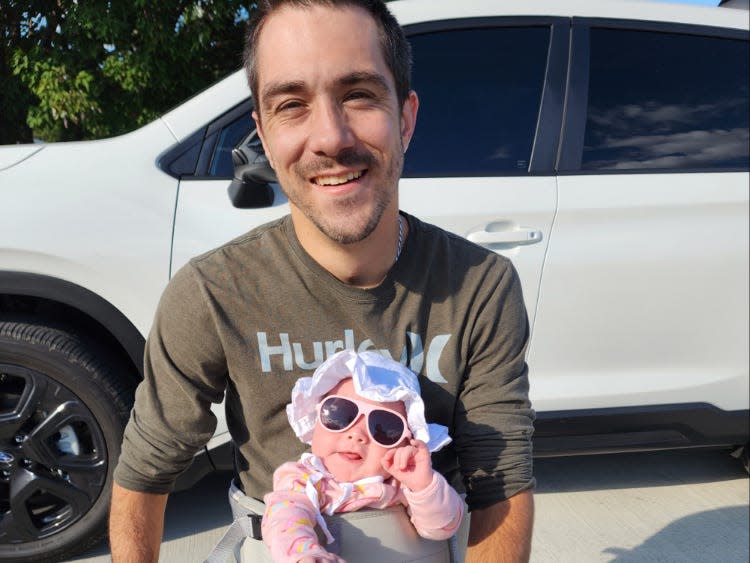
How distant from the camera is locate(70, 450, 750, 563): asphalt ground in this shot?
2676 millimetres

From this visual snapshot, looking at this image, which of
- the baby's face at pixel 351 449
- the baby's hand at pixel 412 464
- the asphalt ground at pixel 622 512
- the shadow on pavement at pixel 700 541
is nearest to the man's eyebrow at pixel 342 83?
the baby's face at pixel 351 449

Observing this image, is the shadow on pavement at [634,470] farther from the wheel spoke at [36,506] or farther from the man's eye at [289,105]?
the man's eye at [289,105]

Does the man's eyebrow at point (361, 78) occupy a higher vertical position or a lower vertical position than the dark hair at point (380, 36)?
lower

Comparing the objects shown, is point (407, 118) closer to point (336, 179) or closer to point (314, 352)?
point (336, 179)

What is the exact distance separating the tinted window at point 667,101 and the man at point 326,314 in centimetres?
146

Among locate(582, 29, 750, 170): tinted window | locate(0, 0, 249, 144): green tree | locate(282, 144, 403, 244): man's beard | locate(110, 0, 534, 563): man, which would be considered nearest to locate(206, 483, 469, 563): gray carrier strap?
locate(110, 0, 534, 563): man

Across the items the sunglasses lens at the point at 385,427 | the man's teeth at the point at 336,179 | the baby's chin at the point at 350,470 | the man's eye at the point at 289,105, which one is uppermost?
the man's eye at the point at 289,105

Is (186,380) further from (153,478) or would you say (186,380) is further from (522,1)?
(522,1)

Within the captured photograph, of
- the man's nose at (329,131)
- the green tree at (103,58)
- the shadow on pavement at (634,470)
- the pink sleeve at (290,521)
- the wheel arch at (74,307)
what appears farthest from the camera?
the green tree at (103,58)

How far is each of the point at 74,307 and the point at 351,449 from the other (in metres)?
1.42

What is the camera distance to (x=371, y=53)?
4.85 feet

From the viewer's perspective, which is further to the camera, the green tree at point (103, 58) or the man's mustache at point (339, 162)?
the green tree at point (103, 58)

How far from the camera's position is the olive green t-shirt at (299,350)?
4.74 ft

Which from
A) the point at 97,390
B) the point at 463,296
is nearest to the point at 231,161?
the point at 97,390
